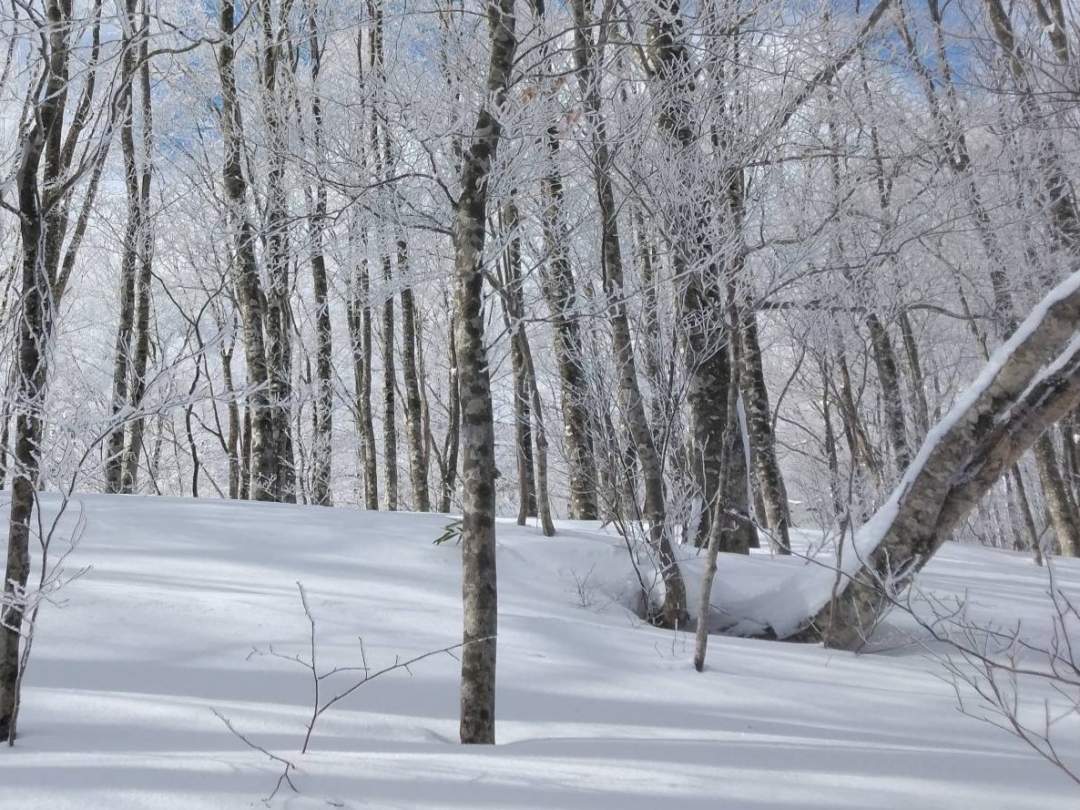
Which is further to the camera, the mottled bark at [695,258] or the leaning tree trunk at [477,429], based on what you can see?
the mottled bark at [695,258]

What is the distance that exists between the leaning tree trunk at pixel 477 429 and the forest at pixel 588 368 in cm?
1

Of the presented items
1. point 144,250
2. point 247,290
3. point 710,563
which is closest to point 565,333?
point 710,563

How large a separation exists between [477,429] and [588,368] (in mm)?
3006

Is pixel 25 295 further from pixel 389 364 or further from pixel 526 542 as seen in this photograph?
pixel 389 364

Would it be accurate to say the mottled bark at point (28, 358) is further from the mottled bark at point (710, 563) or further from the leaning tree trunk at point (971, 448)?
the leaning tree trunk at point (971, 448)

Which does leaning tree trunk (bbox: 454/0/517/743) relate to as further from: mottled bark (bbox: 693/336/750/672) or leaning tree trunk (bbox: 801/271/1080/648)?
leaning tree trunk (bbox: 801/271/1080/648)

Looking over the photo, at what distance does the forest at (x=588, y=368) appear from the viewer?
2764mm

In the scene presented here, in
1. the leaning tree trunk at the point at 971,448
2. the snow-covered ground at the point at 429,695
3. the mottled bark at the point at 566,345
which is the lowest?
the snow-covered ground at the point at 429,695

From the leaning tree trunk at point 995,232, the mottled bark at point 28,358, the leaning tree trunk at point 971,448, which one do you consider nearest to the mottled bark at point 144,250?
the mottled bark at point 28,358

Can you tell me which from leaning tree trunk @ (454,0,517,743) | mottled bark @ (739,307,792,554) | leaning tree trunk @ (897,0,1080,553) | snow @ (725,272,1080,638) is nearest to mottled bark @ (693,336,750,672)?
snow @ (725,272,1080,638)

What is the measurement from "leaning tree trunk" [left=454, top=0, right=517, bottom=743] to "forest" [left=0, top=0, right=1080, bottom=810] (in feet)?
0.04

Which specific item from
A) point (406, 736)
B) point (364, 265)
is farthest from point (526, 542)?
point (364, 265)

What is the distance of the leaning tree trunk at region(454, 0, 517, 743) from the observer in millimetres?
2805

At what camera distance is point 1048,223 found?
32.1 feet
